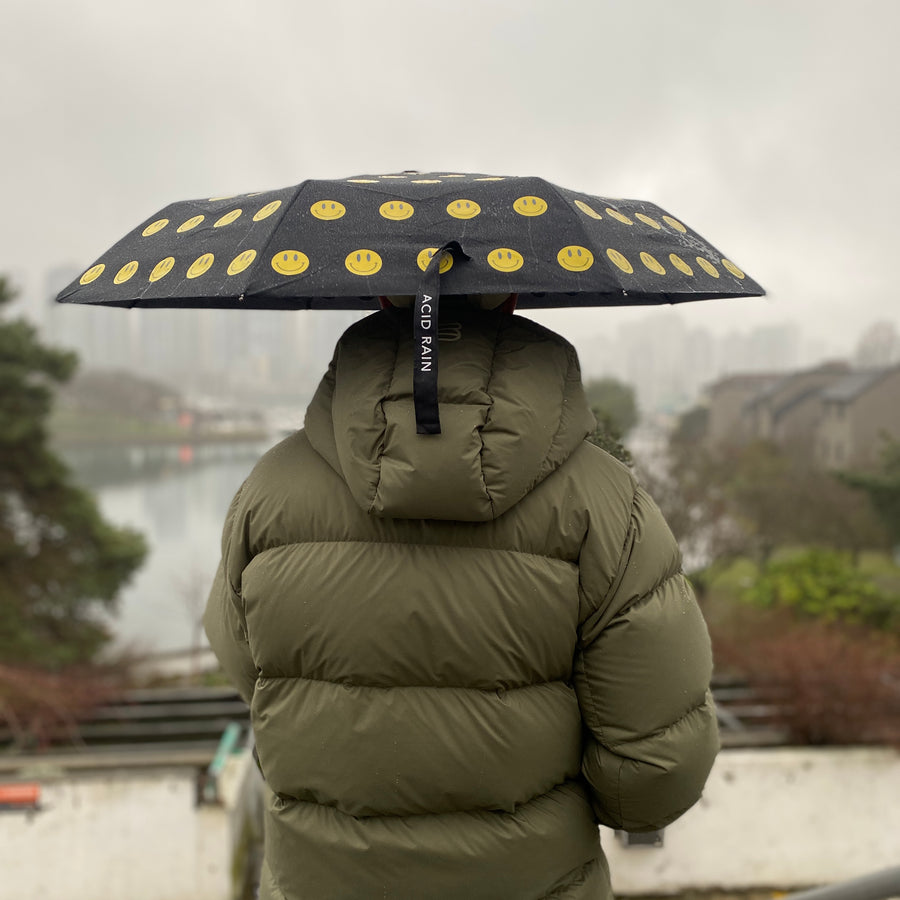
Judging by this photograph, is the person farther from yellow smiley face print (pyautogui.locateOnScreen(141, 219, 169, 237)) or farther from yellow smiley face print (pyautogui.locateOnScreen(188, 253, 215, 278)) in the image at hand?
yellow smiley face print (pyautogui.locateOnScreen(141, 219, 169, 237))

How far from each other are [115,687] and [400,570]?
952 centimetres

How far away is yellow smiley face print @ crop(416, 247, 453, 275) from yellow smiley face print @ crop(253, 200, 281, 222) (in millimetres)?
200

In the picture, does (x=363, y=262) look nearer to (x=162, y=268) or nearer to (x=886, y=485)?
(x=162, y=268)

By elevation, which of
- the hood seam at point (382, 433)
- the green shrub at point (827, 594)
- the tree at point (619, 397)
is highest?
the hood seam at point (382, 433)

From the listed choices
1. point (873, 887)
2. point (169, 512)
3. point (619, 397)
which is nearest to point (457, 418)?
point (873, 887)

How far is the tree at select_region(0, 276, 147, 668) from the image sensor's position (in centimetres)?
931

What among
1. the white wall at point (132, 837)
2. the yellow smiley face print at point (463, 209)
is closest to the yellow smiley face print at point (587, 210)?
the yellow smiley face print at point (463, 209)

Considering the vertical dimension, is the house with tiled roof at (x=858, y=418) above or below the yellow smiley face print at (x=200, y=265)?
below

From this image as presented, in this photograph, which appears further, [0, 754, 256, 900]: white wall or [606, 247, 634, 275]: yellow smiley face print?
[0, 754, 256, 900]: white wall

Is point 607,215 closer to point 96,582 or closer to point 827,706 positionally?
point 827,706

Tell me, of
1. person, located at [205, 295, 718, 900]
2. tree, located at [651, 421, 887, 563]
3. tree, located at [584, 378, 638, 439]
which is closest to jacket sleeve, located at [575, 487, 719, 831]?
person, located at [205, 295, 718, 900]

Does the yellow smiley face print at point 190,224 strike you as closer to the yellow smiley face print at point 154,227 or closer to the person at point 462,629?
the yellow smiley face print at point 154,227

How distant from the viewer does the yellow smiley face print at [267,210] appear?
0.89 metres

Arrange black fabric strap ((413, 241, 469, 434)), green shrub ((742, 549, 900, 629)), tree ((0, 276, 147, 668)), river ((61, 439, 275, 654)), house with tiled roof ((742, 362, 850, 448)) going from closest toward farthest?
black fabric strap ((413, 241, 469, 434)) < green shrub ((742, 549, 900, 629)) < tree ((0, 276, 147, 668)) < house with tiled roof ((742, 362, 850, 448)) < river ((61, 439, 275, 654))
